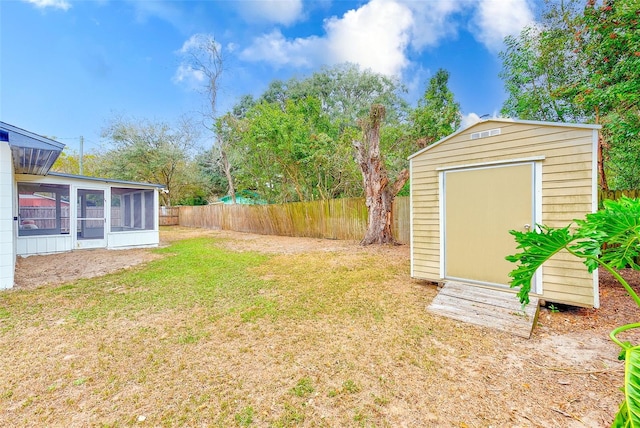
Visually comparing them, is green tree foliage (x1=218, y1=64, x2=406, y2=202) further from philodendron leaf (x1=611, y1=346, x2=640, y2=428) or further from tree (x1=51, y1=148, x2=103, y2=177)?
tree (x1=51, y1=148, x2=103, y2=177)

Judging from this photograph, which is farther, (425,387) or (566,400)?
(425,387)

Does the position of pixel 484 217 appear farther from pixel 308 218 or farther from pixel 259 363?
pixel 308 218

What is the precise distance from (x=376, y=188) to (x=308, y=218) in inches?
149

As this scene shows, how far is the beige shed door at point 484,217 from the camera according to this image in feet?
11.4

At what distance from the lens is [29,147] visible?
4457mm

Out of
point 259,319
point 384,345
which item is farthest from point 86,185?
point 384,345

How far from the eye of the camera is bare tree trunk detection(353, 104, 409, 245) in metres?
8.30

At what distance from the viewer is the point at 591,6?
15.4 ft

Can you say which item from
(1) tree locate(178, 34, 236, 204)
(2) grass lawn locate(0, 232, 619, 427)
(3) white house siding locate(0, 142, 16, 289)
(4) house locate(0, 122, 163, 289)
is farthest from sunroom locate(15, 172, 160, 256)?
(1) tree locate(178, 34, 236, 204)

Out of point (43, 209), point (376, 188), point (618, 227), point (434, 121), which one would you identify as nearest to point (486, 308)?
point (618, 227)

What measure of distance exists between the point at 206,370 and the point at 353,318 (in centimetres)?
164

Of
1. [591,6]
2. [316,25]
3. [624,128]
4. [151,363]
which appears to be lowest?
[151,363]

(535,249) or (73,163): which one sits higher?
(73,163)

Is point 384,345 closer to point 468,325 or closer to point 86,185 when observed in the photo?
point 468,325
